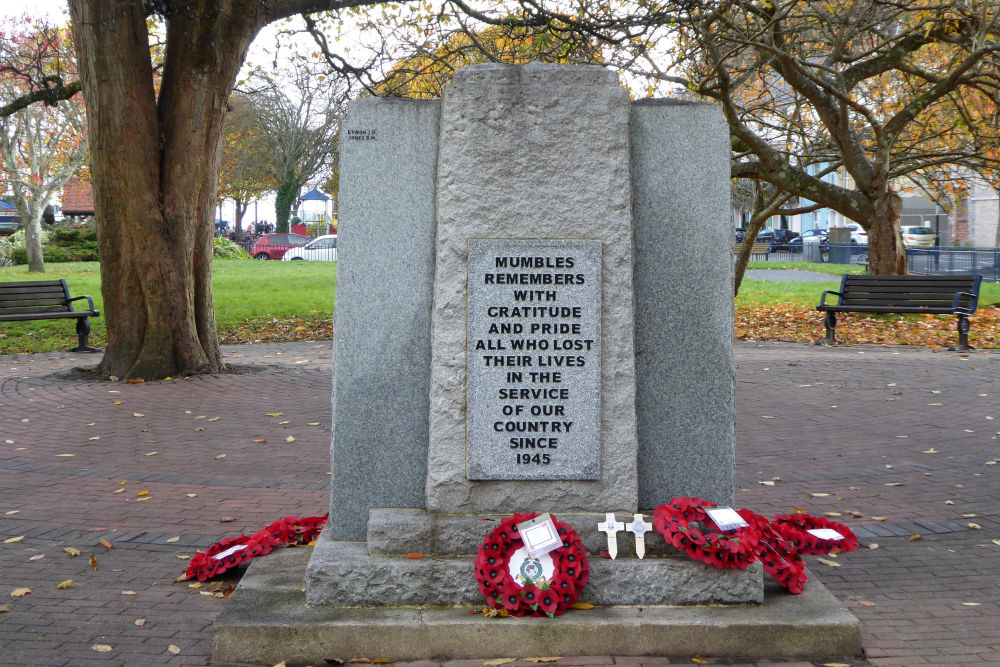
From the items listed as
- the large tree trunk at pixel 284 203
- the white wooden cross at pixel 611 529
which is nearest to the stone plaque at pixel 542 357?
the white wooden cross at pixel 611 529

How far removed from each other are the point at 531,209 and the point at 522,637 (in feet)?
5.80

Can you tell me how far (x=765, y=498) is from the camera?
6.20m

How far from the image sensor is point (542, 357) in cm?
416

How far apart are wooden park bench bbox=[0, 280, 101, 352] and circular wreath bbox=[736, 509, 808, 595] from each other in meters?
11.9

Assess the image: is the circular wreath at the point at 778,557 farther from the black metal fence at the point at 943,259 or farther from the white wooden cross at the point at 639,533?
the black metal fence at the point at 943,259

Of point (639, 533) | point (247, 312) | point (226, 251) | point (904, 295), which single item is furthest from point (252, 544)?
point (226, 251)

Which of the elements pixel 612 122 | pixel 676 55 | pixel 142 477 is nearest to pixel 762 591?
pixel 612 122

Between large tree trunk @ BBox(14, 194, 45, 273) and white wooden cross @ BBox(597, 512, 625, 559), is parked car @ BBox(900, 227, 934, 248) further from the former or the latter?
white wooden cross @ BBox(597, 512, 625, 559)

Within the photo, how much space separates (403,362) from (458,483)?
23.0 inches

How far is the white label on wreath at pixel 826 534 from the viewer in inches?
181

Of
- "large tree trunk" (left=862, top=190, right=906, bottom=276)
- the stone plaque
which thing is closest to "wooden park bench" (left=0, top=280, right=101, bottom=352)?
the stone plaque

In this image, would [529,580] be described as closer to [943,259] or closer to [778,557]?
[778,557]

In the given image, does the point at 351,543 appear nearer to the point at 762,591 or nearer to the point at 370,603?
the point at 370,603

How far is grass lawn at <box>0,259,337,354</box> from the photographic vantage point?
620 inches
